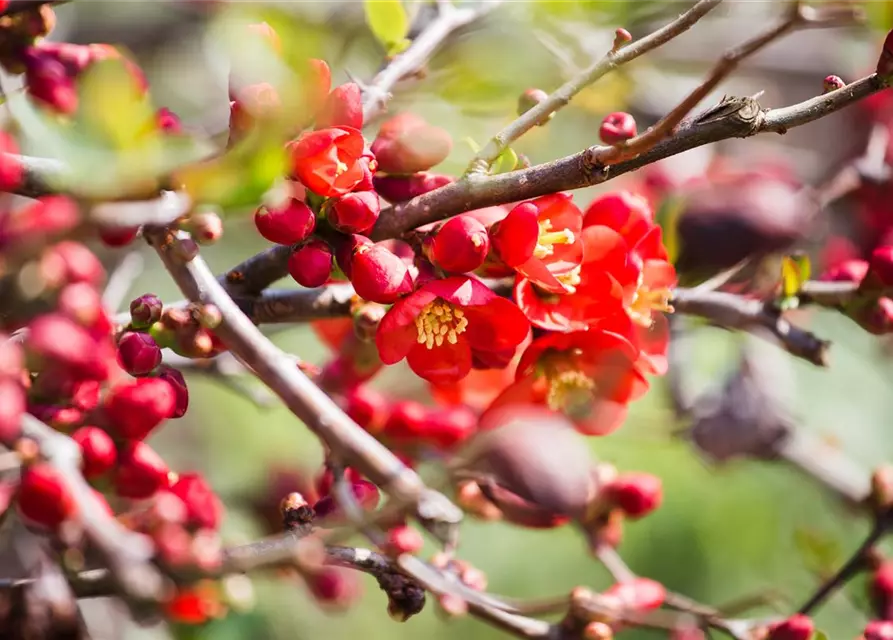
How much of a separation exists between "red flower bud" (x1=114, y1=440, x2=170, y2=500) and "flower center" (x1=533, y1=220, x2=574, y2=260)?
0.41 m

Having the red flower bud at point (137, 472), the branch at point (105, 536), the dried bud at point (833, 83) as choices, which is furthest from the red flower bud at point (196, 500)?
the dried bud at point (833, 83)

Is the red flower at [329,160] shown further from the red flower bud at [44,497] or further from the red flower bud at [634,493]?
the red flower bud at [634,493]

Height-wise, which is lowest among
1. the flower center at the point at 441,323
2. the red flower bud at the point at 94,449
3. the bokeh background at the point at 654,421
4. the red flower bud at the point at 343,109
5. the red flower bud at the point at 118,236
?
the bokeh background at the point at 654,421

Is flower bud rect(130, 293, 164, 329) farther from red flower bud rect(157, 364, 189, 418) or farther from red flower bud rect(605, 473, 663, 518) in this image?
red flower bud rect(605, 473, 663, 518)

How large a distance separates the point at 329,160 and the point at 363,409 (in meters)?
0.55

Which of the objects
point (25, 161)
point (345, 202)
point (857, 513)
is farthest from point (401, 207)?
point (857, 513)

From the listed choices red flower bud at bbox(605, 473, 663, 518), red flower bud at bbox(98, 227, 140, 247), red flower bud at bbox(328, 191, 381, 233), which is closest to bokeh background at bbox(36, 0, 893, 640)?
red flower bud at bbox(605, 473, 663, 518)

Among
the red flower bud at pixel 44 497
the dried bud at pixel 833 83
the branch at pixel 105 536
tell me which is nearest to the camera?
the branch at pixel 105 536

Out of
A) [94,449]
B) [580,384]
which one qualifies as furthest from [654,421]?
[94,449]

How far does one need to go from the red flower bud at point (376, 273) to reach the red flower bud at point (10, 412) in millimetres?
287

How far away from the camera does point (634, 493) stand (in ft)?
4.14

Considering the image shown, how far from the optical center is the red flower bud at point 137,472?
35.1 inches

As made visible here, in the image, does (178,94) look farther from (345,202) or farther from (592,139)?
Result: (345,202)

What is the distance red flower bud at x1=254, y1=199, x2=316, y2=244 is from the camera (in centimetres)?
80
